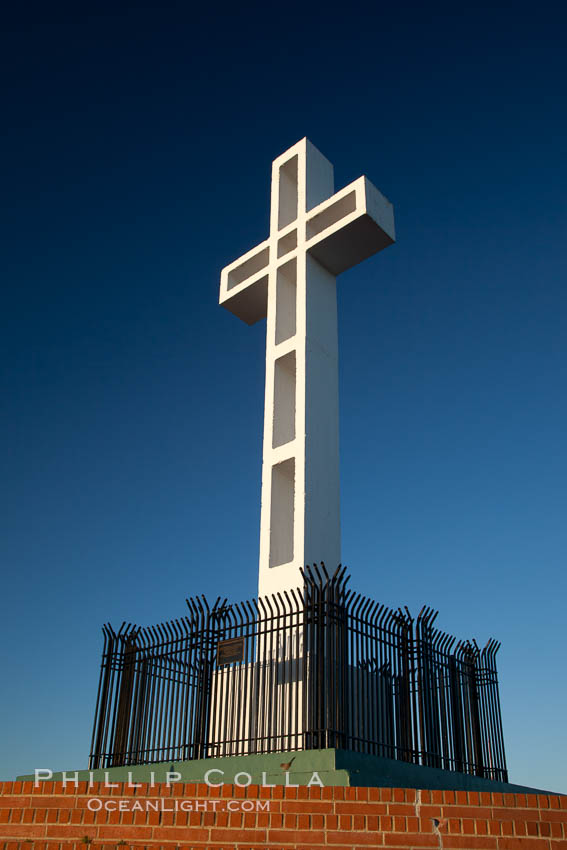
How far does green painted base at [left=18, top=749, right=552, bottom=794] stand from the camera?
766 cm

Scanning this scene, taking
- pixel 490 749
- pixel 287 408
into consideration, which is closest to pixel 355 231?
pixel 287 408

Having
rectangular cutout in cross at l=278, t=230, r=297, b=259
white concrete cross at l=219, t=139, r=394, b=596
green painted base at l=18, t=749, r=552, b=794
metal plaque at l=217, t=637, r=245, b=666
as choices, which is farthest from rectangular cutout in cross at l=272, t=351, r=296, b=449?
green painted base at l=18, t=749, r=552, b=794

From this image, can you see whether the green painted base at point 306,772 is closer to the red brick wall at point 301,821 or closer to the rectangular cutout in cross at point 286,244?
the red brick wall at point 301,821

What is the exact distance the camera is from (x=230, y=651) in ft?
32.8

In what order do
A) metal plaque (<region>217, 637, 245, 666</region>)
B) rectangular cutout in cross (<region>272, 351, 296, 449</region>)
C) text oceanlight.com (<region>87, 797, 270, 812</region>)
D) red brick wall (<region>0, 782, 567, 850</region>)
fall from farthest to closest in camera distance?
rectangular cutout in cross (<region>272, 351, 296, 449</region>), metal plaque (<region>217, 637, 245, 666</region>), text oceanlight.com (<region>87, 797, 270, 812</region>), red brick wall (<region>0, 782, 567, 850</region>)

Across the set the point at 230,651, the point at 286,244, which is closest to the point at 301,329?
the point at 286,244

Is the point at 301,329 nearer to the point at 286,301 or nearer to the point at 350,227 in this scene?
the point at 286,301

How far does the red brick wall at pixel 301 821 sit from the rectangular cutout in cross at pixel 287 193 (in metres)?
10.8

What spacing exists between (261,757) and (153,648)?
9.88 feet

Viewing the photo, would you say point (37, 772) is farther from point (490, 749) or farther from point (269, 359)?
point (269, 359)

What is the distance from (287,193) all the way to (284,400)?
4.53 meters

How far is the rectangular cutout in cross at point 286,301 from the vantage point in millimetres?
13961

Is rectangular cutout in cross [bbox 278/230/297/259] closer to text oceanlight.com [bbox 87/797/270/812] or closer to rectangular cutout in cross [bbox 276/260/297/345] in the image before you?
rectangular cutout in cross [bbox 276/260/297/345]

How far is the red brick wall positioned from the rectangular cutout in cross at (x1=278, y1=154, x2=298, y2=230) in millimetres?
10812
